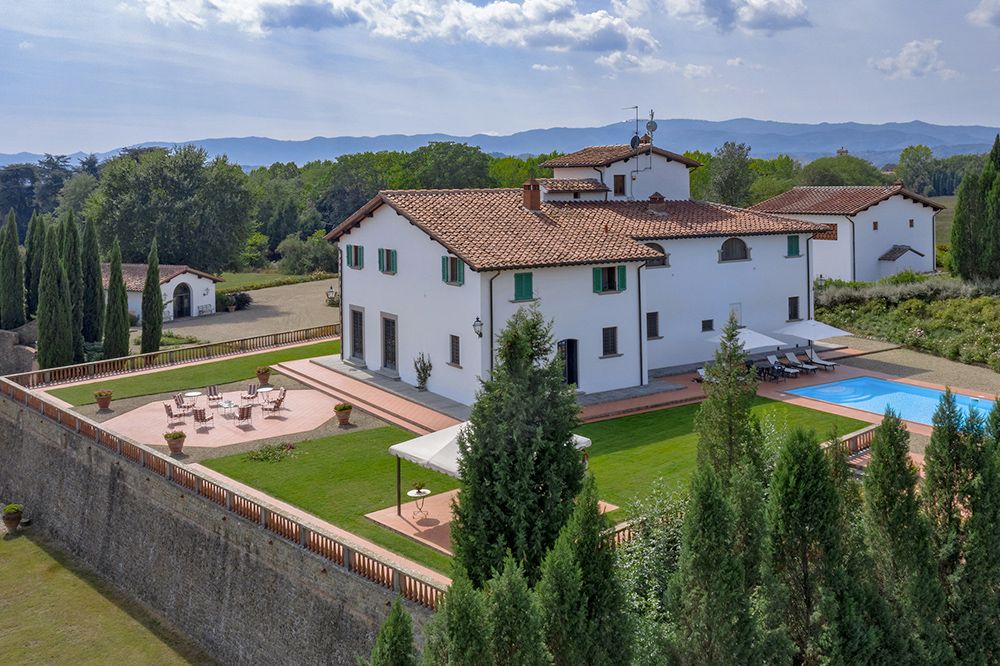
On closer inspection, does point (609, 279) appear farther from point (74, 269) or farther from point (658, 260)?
point (74, 269)

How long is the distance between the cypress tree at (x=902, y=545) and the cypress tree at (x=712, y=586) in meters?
2.78

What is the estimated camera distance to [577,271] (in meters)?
28.5

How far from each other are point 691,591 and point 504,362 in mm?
3836

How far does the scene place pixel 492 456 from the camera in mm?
12898

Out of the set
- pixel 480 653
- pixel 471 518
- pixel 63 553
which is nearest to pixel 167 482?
pixel 63 553

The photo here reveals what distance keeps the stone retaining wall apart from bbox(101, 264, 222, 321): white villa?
2726 centimetres

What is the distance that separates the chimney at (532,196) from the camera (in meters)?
31.8

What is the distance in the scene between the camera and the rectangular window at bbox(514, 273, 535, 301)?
27.4 metres

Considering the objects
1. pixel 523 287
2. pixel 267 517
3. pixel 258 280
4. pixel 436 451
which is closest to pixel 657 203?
pixel 523 287

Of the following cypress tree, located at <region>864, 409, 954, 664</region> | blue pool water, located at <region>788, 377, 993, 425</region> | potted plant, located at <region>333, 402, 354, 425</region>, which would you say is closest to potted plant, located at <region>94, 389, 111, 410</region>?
potted plant, located at <region>333, 402, 354, 425</region>

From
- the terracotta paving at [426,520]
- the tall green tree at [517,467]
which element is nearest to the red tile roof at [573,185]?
the terracotta paving at [426,520]

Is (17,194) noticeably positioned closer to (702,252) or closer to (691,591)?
(702,252)

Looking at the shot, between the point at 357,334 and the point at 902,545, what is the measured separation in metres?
23.2

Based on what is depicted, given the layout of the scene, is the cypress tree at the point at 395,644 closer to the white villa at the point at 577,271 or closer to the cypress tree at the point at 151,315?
the white villa at the point at 577,271
